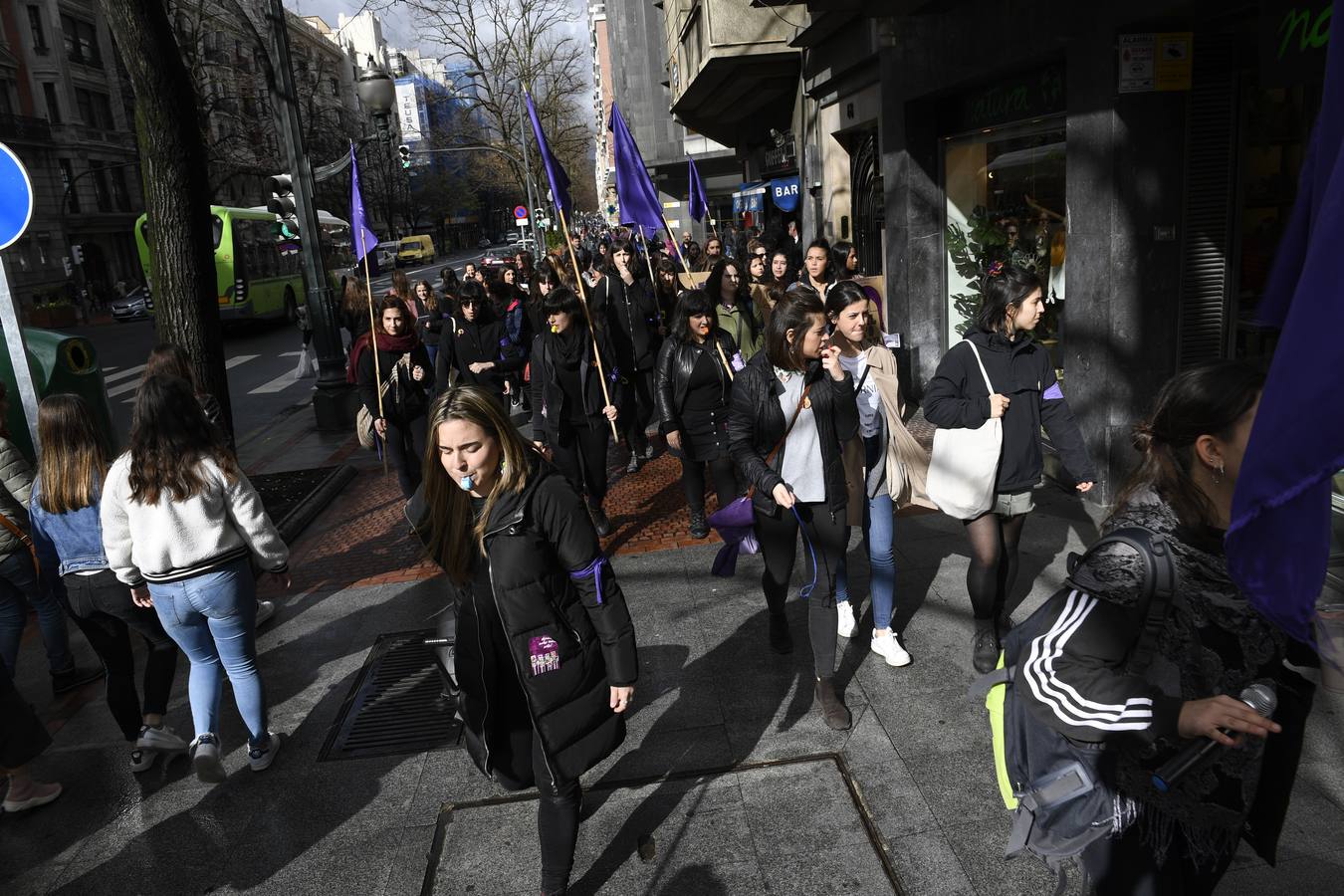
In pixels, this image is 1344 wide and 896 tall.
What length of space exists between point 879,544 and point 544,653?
2.28 meters

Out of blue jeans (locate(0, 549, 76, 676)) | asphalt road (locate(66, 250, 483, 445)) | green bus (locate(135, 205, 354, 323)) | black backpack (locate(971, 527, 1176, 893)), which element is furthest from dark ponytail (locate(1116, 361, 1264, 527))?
green bus (locate(135, 205, 354, 323))

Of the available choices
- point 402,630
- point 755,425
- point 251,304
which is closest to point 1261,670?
point 755,425

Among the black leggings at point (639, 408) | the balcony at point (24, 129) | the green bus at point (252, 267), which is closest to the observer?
the black leggings at point (639, 408)

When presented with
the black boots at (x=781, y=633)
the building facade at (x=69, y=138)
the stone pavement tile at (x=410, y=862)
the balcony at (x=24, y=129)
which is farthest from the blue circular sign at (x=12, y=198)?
the balcony at (x=24, y=129)

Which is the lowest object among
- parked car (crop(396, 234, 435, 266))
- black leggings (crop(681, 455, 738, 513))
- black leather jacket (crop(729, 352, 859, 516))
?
black leggings (crop(681, 455, 738, 513))

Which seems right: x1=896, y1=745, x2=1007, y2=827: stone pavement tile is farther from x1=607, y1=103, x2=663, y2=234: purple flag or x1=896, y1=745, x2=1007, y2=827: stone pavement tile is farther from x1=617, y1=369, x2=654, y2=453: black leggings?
x1=607, y1=103, x2=663, y2=234: purple flag

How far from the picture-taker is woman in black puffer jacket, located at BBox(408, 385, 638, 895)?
9.53 feet

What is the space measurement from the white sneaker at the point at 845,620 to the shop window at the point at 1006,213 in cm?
320

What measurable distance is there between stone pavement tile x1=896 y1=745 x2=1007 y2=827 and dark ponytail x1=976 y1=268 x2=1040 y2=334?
71.9 inches

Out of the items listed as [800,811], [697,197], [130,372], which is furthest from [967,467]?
[130,372]

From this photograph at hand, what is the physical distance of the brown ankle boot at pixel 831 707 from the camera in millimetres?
4172

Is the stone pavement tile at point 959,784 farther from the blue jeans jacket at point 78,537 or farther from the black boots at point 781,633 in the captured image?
the blue jeans jacket at point 78,537

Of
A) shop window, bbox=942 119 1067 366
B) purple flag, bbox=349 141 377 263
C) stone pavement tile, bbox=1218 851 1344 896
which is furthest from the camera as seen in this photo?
purple flag, bbox=349 141 377 263

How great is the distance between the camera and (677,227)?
43500mm
